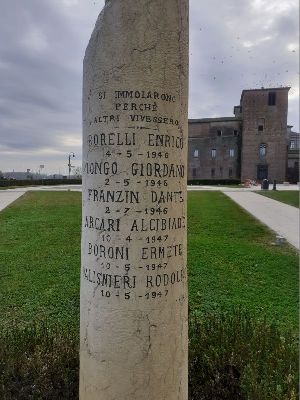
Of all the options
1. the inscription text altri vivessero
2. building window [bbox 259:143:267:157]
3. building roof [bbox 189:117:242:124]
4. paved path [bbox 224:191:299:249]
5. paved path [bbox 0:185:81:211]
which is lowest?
paved path [bbox 224:191:299:249]

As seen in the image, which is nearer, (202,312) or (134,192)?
(134,192)

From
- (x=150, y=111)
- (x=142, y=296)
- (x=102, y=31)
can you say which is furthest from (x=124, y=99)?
(x=142, y=296)

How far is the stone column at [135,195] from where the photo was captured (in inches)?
87.4

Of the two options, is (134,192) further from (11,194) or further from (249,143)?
(249,143)

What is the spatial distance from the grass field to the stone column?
0.66 m

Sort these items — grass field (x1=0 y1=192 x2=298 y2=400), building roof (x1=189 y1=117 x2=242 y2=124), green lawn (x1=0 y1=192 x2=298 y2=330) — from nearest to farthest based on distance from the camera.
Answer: grass field (x1=0 y1=192 x2=298 y2=400) < green lawn (x1=0 y1=192 x2=298 y2=330) < building roof (x1=189 y1=117 x2=242 y2=124)

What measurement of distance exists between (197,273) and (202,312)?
5.66ft

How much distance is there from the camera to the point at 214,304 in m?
Result: 5.20

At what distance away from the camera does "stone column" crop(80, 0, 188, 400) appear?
7.28 ft

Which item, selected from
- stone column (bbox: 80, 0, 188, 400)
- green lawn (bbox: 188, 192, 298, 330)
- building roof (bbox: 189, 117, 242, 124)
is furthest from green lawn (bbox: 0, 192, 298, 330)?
building roof (bbox: 189, 117, 242, 124)

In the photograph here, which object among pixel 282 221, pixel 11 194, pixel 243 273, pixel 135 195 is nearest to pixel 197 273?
pixel 243 273

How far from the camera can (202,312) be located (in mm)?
4895

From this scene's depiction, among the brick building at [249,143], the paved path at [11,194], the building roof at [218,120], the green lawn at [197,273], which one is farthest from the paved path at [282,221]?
the building roof at [218,120]

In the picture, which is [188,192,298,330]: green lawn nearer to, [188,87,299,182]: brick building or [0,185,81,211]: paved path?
[0,185,81,211]: paved path
